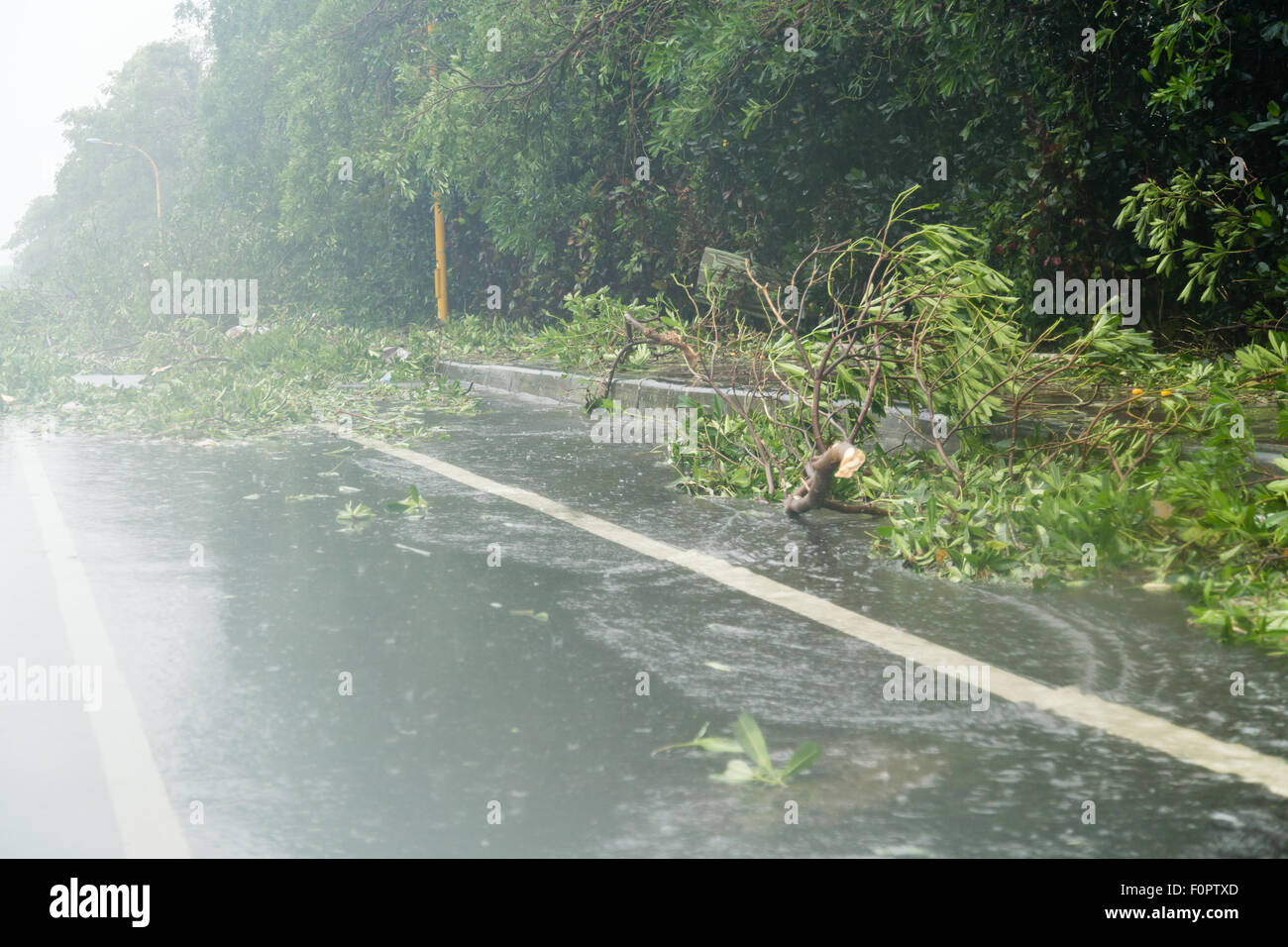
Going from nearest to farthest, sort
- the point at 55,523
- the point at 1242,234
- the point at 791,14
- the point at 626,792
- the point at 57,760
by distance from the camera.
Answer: the point at 626,792 → the point at 57,760 → the point at 55,523 → the point at 1242,234 → the point at 791,14

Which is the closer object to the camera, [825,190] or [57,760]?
[57,760]

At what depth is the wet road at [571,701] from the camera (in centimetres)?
330

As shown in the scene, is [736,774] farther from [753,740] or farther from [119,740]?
[119,740]

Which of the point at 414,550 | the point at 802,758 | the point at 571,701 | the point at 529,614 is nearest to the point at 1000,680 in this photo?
the point at 802,758

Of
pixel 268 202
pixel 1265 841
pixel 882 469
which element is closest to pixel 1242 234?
pixel 882 469

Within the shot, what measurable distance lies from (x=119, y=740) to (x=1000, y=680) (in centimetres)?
285

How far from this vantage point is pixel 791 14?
12297 mm

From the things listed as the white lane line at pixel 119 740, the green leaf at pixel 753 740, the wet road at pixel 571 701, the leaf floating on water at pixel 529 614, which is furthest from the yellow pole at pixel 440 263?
the green leaf at pixel 753 740

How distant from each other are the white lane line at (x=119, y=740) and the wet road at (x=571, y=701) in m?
0.04

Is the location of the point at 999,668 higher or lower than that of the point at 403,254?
lower

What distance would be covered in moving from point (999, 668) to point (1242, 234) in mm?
5506

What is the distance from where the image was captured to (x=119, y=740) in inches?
159

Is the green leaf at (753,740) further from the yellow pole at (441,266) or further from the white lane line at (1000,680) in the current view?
the yellow pole at (441,266)
